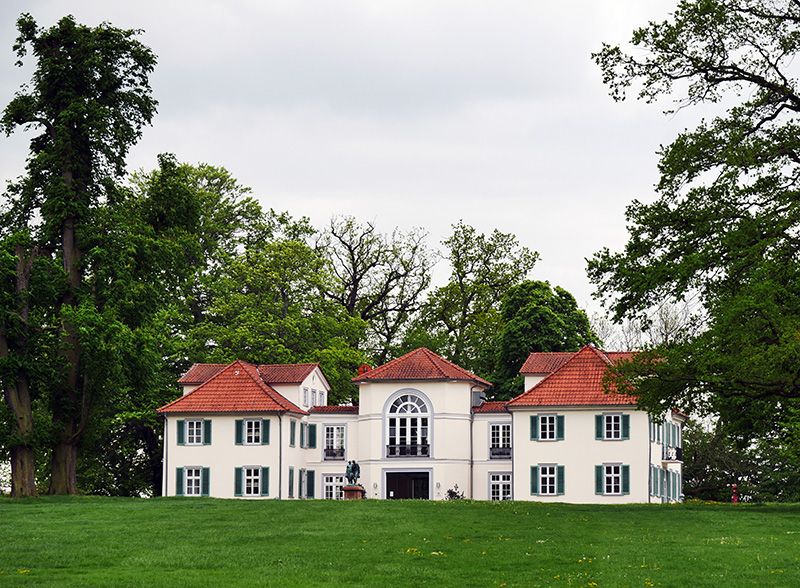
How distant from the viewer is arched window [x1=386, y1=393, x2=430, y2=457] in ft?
168

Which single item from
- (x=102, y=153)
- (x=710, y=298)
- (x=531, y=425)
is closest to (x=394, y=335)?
(x=531, y=425)

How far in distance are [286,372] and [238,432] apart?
3.86m

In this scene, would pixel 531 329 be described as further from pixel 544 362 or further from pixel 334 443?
pixel 334 443

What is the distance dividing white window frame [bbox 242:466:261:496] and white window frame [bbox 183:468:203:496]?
2032 millimetres

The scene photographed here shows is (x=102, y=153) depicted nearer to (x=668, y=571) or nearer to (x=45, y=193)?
(x=45, y=193)

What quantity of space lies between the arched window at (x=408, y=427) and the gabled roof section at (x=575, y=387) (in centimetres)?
491

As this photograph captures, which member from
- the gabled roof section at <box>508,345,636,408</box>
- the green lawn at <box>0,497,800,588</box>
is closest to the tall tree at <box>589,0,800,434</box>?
the green lawn at <box>0,497,800,588</box>

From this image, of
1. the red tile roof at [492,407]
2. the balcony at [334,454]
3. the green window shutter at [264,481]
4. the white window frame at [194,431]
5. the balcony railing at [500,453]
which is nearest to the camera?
the green window shutter at [264,481]

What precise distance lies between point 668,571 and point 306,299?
43.0 metres

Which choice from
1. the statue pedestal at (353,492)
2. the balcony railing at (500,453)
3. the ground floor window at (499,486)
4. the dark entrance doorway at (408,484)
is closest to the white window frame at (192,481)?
the dark entrance doorway at (408,484)

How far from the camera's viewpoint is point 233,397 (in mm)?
50750

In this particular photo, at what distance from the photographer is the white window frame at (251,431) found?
167 feet

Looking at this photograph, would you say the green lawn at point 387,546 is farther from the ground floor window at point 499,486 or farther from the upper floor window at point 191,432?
the ground floor window at point 499,486

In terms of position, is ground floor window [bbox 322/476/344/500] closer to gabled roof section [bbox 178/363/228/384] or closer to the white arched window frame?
the white arched window frame
